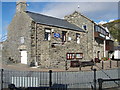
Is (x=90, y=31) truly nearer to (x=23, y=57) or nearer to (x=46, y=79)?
(x=23, y=57)

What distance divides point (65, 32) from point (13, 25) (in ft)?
29.1

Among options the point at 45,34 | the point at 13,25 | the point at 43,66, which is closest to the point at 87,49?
the point at 45,34

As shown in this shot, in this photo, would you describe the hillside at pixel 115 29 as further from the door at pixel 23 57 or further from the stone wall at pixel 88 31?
the door at pixel 23 57

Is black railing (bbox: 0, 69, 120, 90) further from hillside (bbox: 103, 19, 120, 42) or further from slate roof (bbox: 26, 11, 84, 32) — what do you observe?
hillside (bbox: 103, 19, 120, 42)

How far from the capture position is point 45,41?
19625 mm

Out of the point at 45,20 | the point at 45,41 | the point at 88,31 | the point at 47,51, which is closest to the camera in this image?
the point at 47,51

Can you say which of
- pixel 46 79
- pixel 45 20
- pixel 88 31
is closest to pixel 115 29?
pixel 88 31

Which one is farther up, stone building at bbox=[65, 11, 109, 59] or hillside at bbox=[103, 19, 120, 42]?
hillside at bbox=[103, 19, 120, 42]

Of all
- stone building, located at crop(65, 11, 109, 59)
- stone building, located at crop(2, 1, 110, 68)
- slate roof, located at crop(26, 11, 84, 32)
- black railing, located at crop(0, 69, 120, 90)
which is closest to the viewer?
black railing, located at crop(0, 69, 120, 90)

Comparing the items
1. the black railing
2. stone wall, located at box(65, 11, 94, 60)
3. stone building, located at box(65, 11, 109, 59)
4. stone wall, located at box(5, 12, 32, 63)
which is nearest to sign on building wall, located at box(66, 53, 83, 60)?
stone wall, located at box(65, 11, 94, 60)

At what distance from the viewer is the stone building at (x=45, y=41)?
19266 millimetres

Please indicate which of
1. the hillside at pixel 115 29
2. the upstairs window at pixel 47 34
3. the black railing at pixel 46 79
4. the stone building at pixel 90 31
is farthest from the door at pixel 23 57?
the hillside at pixel 115 29

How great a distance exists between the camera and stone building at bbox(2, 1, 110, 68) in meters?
19.3

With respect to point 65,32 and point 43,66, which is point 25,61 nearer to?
point 43,66
